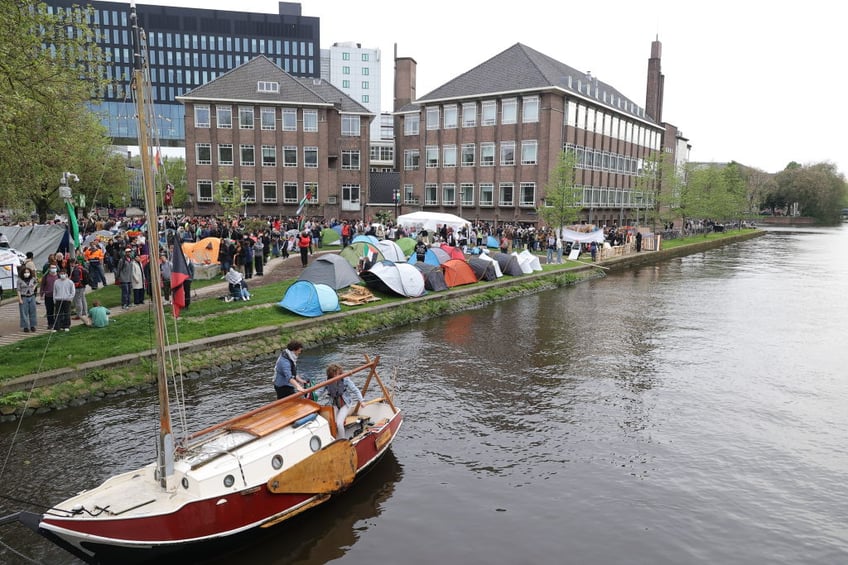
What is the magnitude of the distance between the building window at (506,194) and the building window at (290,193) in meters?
20.8

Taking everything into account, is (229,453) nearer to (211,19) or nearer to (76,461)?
(76,461)

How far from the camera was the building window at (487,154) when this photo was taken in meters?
61.4

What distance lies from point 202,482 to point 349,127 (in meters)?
60.1

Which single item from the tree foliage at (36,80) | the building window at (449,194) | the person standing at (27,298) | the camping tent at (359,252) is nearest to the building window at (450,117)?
the building window at (449,194)

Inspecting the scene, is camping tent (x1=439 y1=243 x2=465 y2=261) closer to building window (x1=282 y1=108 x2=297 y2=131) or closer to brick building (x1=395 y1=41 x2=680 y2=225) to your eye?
brick building (x1=395 y1=41 x2=680 y2=225)

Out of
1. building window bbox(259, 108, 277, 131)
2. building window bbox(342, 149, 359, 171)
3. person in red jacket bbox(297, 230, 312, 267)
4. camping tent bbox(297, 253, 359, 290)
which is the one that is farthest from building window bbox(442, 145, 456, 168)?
camping tent bbox(297, 253, 359, 290)

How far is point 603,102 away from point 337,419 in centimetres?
6382

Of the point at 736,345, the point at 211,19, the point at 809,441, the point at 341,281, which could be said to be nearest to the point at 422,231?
the point at 341,281

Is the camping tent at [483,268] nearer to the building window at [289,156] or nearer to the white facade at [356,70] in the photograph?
the building window at [289,156]

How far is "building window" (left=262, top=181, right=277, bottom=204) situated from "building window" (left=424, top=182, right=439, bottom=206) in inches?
625

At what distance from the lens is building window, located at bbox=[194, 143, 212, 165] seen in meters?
61.8

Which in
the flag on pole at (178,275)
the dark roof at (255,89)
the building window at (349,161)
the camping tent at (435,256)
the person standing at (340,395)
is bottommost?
the person standing at (340,395)

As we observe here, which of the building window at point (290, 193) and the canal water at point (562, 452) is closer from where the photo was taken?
the canal water at point (562, 452)

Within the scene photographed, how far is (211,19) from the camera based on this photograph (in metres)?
118
